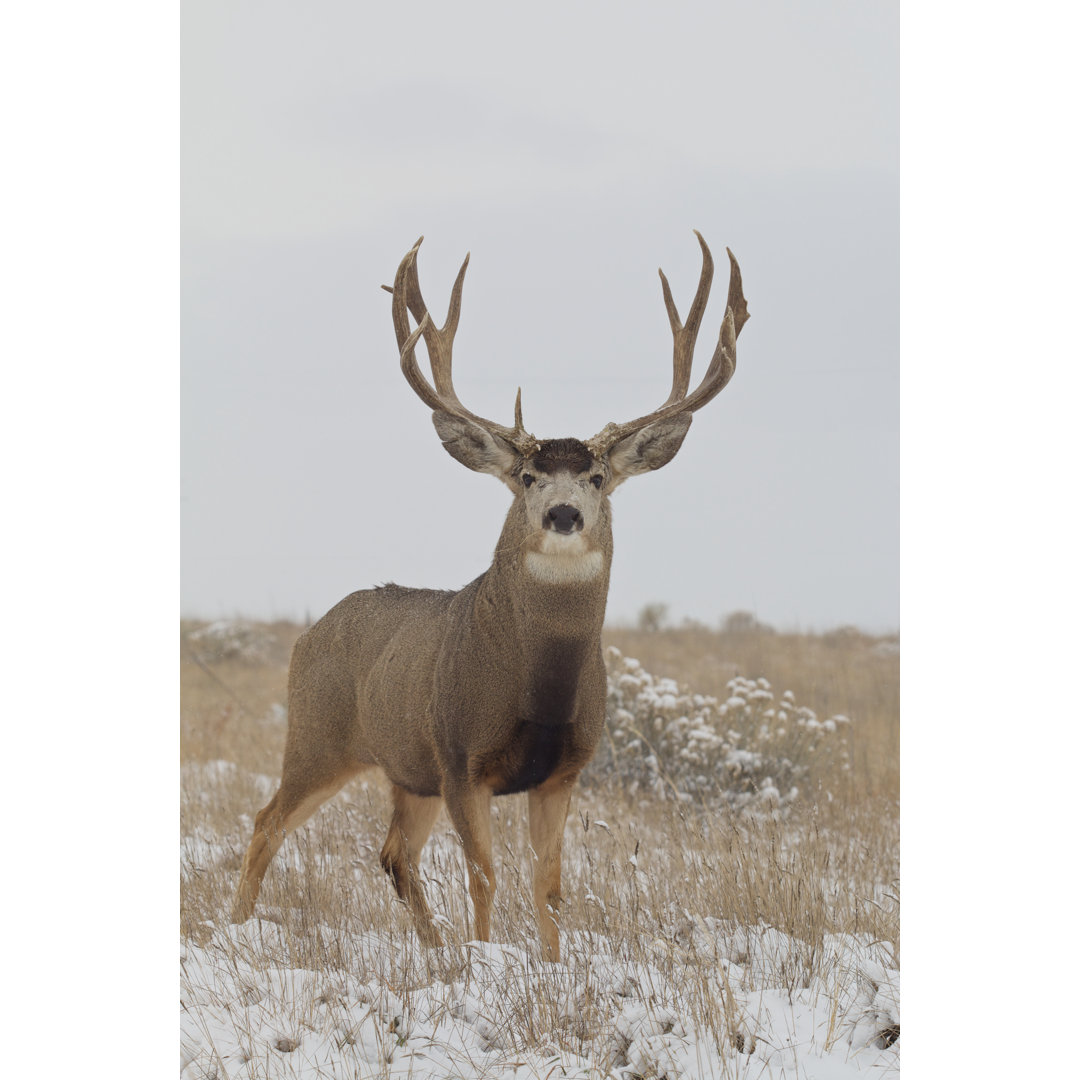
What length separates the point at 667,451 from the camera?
15.7ft

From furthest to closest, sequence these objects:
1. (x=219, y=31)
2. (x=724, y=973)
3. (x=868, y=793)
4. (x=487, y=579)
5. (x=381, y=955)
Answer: (x=868, y=793) < (x=219, y=31) < (x=487, y=579) < (x=381, y=955) < (x=724, y=973)

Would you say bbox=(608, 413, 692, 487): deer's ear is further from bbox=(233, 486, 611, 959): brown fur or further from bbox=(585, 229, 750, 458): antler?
Result: bbox=(233, 486, 611, 959): brown fur

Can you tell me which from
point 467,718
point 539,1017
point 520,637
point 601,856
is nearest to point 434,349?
point 520,637

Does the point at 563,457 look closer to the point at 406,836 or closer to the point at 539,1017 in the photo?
the point at 539,1017

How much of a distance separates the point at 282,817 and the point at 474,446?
178 centimetres

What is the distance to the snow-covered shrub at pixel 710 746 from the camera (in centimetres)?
803

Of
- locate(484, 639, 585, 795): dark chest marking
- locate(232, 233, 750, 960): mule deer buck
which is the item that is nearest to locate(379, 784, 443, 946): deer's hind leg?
locate(232, 233, 750, 960): mule deer buck

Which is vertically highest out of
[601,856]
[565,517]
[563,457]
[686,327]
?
[686,327]

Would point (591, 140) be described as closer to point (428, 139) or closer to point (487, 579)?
point (428, 139)

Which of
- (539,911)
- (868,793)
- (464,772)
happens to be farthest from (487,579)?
(868,793)

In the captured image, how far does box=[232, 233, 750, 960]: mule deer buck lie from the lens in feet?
15.0

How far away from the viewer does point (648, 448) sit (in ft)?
15.6

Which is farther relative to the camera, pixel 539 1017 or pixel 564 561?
pixel 564 561

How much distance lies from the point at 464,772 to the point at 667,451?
131cm
